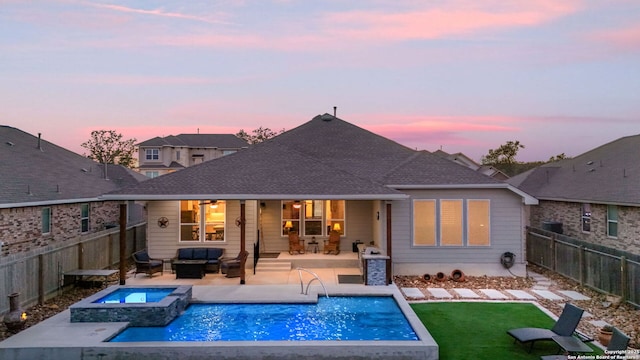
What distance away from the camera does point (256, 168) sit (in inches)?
610

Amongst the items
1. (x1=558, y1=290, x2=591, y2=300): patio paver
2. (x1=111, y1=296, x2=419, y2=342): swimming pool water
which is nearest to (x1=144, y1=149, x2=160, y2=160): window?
(x1=111, y1=296, x2=419, y2=342): swimming pool water

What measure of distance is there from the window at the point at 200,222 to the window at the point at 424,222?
688 cm

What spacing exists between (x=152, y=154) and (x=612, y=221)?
4740 centimetres

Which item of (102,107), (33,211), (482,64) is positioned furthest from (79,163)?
(482,64)

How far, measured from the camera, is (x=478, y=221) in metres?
14.9

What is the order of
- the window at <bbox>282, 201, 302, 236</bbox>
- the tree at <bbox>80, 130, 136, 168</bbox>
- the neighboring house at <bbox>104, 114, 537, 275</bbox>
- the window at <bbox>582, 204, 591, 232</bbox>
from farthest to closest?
the tree at <bbox>80, 130, 136, 168</bbox> → the window at <bbox>582, 204, 591, 232</bbox> → the window at <bbox>282, 201, 302, 236</bbox> → the neighboring house at <bbox>104, 114, 537, 275</bbox>

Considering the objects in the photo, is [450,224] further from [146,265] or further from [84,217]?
[84,217]

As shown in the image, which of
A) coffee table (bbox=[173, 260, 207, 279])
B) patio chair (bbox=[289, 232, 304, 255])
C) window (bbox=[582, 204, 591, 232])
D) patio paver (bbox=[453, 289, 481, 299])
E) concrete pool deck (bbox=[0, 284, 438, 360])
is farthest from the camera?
window (bbox=[582, 204, 591, 232])

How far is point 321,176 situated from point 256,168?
252 centimetres

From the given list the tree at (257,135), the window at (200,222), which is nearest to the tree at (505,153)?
the tree at (257,135)

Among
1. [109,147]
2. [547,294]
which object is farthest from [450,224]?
[109,147]

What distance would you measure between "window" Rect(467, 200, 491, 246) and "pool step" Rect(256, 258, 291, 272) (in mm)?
6459

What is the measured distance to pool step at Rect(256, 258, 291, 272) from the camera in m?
15.1

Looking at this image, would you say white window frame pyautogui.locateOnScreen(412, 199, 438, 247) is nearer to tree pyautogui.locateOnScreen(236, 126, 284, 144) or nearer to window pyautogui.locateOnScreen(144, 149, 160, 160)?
window pyautogui.locateOnScreen(144, 149, 160, 160)
